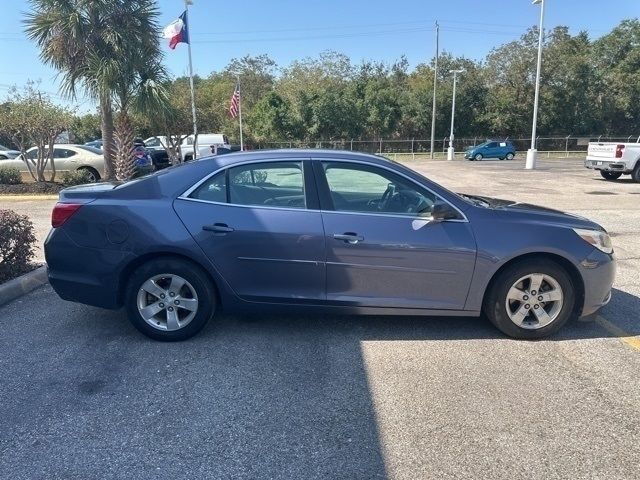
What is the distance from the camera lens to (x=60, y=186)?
14.7 meters

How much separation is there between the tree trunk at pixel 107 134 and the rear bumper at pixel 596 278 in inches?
522

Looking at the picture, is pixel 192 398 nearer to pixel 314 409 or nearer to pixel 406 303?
pixel 314 409

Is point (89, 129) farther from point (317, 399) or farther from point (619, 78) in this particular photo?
point (619, 78)

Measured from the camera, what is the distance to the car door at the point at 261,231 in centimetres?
→ 411

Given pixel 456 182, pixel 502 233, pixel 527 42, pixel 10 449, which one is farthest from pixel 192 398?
pixel 527 42

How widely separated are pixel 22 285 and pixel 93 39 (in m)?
11.0

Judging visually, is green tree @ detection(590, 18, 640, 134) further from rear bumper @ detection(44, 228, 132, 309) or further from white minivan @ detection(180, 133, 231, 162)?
rear bumper @ detection(44, 228, 132, 309)

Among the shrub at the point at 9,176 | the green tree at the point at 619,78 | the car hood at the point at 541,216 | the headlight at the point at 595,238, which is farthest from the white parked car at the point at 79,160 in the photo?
the green tree at the point at 619,78

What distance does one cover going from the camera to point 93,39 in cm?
1404

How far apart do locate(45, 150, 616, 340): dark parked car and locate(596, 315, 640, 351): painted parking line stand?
389mm

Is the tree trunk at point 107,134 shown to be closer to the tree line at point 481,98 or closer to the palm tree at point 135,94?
the palm tree at point 135,94

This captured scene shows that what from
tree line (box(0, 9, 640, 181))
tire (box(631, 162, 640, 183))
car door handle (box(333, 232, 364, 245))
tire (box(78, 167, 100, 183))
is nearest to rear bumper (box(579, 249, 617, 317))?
car door handle (box(333, 232, 364, 245))

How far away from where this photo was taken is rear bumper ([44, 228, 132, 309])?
418cm

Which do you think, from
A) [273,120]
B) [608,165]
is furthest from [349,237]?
[273,120]
